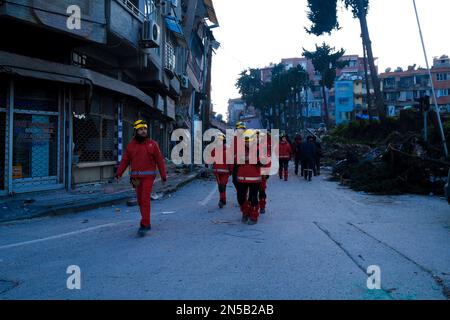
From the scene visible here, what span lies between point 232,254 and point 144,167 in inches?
98.2

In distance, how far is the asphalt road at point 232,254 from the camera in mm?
4215

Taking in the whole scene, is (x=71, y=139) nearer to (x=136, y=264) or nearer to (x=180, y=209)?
(x=180, y=209)

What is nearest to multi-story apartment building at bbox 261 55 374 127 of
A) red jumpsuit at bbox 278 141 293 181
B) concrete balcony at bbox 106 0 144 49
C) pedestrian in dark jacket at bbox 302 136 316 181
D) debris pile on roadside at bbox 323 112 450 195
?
pedestrian in dark jacket at bbox 302 136 316 181

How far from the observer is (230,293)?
4066 millimetres

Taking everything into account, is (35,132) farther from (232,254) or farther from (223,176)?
(232,254)

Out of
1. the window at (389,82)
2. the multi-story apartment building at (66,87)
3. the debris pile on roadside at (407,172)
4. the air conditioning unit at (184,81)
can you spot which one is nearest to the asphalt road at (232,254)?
the debris pile on roadside at (407,172)

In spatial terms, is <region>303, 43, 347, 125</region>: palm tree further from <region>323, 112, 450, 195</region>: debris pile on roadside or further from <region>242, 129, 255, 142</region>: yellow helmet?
<region>242, 129, 255, 142</region>: yellow helmet

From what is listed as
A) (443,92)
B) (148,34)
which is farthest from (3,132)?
(443,92)

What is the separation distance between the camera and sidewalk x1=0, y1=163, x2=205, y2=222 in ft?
30.8

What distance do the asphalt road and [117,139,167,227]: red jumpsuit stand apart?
542 millimetres

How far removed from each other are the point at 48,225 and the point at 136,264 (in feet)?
13.2

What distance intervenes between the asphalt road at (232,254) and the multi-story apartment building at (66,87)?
3632mm
